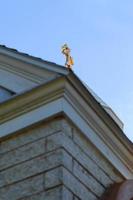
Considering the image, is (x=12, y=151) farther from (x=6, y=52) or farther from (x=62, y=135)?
(x=6, y=52)

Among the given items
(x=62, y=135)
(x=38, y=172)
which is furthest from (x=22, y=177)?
(x=62, y=135)

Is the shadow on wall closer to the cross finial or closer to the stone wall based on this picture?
the stone wall

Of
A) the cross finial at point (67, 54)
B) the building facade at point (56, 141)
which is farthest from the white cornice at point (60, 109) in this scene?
the cross finial at point (67, 54)

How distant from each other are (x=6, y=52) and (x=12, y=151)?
150 cm

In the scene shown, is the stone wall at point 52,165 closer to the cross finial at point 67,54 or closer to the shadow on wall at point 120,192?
the shadow on wall at point 120,192

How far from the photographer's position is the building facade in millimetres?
6168

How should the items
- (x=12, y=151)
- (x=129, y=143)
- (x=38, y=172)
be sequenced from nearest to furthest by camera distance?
1. (x=38, y=172)
2. (x=12, y=151)
3. (x=129, y=143)

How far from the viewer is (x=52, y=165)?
6172 mm

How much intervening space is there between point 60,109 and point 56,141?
39 cm

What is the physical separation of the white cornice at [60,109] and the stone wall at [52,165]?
0.32 ft

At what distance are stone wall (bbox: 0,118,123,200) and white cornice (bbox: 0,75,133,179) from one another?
99 millimetres

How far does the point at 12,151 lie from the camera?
261 inches

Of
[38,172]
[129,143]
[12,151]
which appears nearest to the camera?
[38,172]

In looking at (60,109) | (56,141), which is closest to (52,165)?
(56,141)
